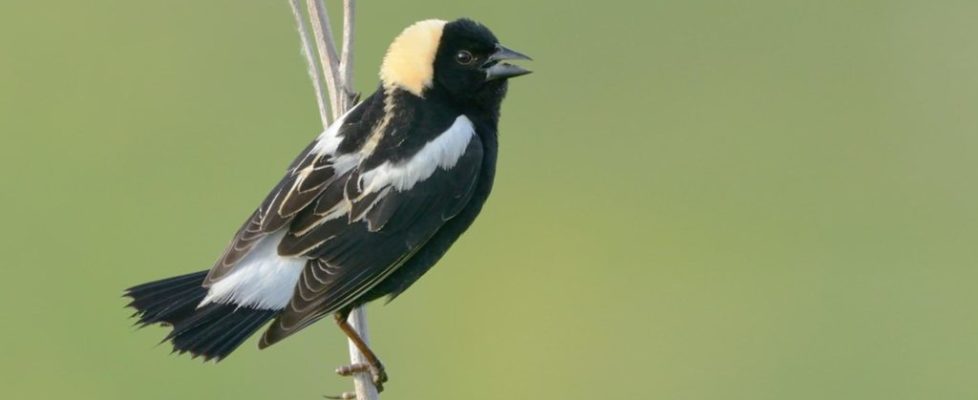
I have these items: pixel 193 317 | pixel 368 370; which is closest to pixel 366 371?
pixel 368 370

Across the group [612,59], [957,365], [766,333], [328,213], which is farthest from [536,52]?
[328,213]

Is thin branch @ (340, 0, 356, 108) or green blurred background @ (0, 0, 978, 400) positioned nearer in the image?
thin branch @ (340, 0, 356, 108)

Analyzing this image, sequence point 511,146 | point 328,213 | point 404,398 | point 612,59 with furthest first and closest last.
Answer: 1. point 612,59
2. point 511,146
3. point 404,398
4. point 328,213

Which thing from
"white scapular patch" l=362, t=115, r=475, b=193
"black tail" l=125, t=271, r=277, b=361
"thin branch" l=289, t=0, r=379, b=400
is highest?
"thin branch" l=289, t=0, r=379, b=400

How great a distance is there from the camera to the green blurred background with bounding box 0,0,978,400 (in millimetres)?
6680

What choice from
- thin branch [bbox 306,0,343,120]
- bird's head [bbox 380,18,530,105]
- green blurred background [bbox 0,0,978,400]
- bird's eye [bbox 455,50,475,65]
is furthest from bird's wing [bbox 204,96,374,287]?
green blurred background [bbox 0,0,978,400]

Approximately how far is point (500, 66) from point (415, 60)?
224 millimetres

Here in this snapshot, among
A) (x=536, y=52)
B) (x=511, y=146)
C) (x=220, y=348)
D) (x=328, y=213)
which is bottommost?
(x=220, y=348)

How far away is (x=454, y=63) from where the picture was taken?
4.23 m

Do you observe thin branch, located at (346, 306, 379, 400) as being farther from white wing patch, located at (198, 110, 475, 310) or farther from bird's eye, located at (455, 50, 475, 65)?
bird's eye, located at (455, 50, 475, 65)

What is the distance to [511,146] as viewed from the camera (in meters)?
8.38

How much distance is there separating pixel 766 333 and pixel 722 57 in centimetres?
276

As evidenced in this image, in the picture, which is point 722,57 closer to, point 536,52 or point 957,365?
point 536,52

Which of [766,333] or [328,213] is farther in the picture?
[766,333]
